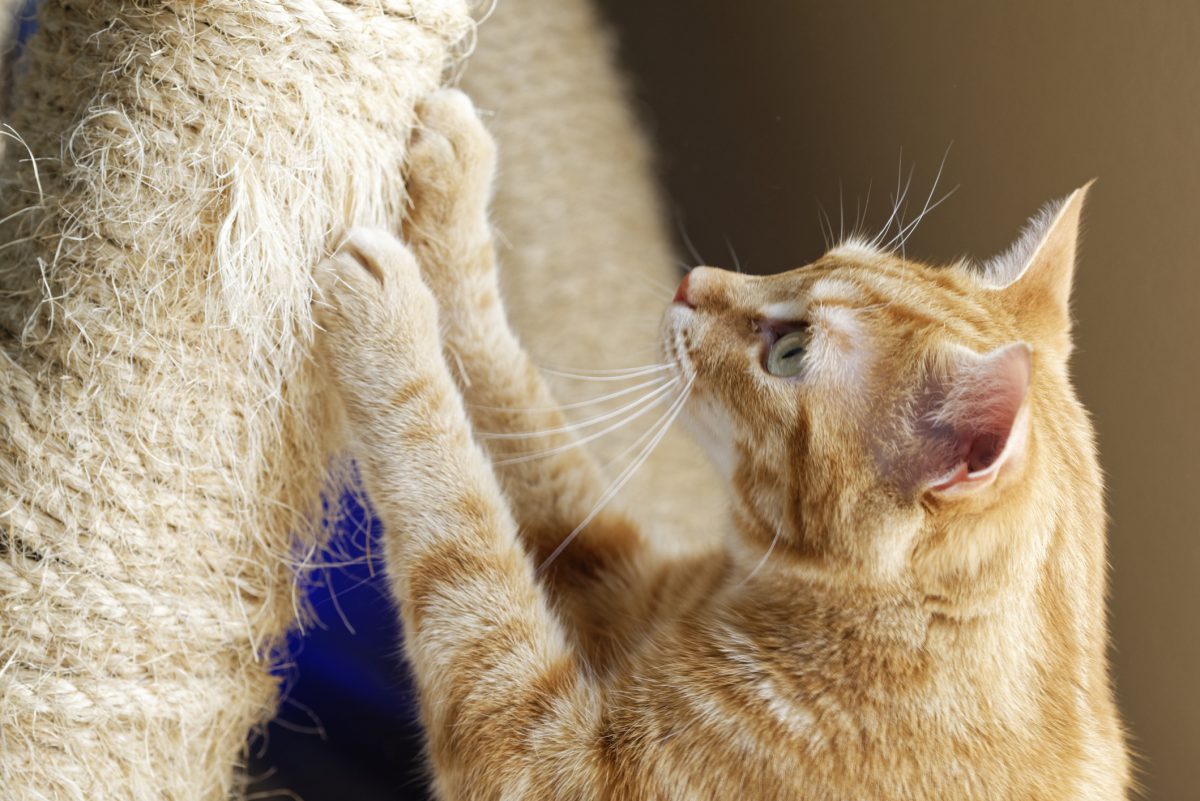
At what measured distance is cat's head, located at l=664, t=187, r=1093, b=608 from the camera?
72 cm

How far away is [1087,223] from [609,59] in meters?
0.63

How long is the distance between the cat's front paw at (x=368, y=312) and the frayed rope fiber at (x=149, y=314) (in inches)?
0.9

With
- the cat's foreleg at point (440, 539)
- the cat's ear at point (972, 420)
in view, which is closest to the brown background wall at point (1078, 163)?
the cat's ear at point (972, 420)

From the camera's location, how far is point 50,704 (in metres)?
0.82

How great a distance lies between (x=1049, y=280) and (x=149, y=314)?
807mm

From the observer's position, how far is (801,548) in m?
0.83

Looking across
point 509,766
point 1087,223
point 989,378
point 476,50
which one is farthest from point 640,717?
point 476,50

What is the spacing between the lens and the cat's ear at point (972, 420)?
64 centimetres

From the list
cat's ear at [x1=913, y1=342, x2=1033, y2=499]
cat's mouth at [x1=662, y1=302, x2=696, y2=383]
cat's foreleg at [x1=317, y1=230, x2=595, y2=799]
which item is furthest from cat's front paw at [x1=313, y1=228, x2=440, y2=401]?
cat's ear at [x1=913, y1=342, x2=1033, y2=499]

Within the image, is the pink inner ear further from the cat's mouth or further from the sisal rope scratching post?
the sisal rope scratching post

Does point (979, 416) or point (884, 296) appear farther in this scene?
point (884, 296)

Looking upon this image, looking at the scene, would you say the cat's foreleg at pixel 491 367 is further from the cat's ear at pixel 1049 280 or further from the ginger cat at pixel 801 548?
the cat's ear at pixel 1049 280

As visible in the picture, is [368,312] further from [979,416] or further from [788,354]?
[979,416]

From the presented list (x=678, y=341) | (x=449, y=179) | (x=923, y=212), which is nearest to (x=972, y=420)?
(x=678, y=341)
